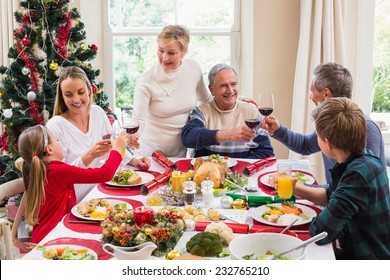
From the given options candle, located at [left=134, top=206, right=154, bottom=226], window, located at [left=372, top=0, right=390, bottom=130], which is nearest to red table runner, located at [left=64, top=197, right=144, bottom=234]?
candle, located at [left=134, top=206, right=154, bottom=226]

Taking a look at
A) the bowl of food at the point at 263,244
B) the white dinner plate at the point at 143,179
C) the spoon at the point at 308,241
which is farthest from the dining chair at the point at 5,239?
the spoon at the point at 308,241

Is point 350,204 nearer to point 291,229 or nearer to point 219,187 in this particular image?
point 291,229

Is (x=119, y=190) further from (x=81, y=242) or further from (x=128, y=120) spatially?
(x=81, y=242)

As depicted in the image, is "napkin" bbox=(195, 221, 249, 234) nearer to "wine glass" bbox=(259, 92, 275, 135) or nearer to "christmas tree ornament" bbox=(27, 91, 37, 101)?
"wine glass" bbox=(259, 92, 275, 135)

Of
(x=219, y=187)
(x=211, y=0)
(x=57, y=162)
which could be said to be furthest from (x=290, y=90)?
(x=57, y=162)

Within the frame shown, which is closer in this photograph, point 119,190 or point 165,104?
point 119,190

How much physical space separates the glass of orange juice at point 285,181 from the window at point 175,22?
8.10ft

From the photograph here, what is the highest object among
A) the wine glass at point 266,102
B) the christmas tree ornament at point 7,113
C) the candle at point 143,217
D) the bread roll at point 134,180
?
the wine glass at point 266,102

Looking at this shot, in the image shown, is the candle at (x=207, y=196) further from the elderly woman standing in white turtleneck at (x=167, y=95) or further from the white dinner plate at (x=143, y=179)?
the elderly woman standing in white turtleneck at (x=167, y=95)

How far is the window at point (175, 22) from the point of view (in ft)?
14.5

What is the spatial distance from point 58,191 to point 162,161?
2.30ft

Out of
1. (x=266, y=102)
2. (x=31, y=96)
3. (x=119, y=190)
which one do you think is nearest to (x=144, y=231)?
(x=119, y=190)

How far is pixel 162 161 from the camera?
2.82 metres

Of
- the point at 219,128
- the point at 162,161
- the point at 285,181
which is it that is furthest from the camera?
the point at 219,128
